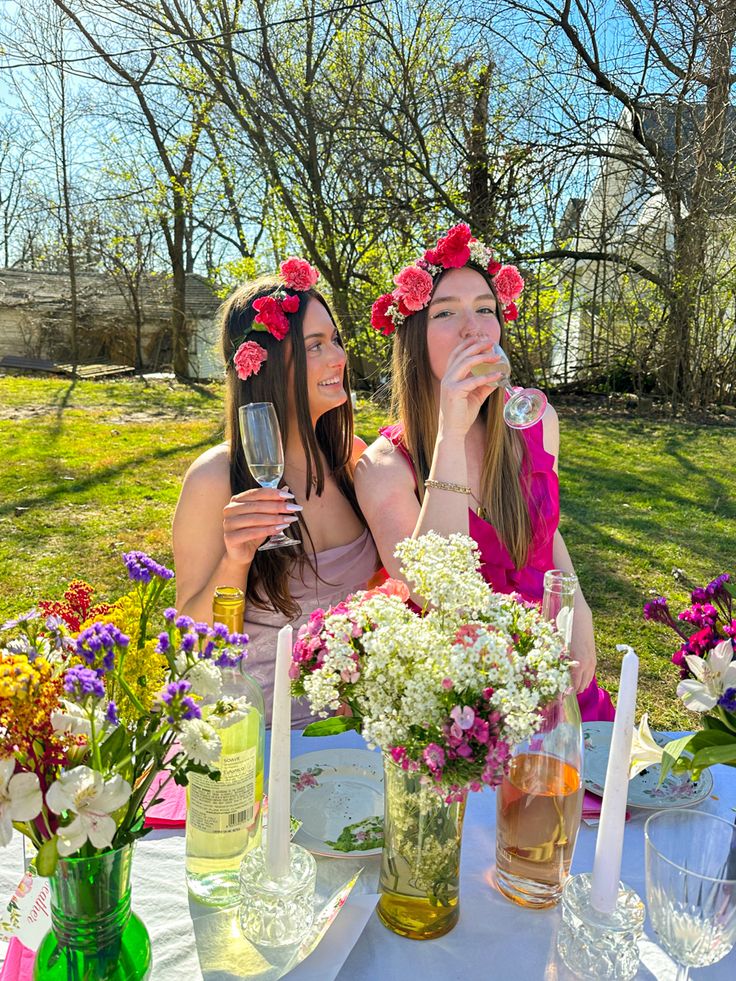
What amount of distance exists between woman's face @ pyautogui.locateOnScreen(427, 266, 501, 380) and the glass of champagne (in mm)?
1589

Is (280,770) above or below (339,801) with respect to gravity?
above

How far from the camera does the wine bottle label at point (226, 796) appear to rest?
3.54 ft

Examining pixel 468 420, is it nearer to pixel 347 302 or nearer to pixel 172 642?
pixel 172 642

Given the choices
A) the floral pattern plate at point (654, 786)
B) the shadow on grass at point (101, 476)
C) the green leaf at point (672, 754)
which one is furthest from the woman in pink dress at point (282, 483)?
the shadow on grass at point (101, 476)

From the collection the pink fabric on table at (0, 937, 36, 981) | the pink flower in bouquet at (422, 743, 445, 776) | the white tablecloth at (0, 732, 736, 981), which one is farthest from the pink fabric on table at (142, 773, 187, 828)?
the pink flower in bouquet at (422, 743, 445, 776)

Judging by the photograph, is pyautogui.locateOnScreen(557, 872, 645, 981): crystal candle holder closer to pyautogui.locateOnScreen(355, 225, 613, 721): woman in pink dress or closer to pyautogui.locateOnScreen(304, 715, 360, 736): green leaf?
pyautogui.locateOnScreen(304, 715, 360, 736): green leaf

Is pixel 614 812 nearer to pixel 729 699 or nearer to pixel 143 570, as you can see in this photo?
pixel 729 699

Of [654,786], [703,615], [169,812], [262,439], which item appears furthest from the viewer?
[262,439]

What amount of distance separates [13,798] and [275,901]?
380mm

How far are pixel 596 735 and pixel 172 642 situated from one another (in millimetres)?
1040

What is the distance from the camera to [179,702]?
83 cm

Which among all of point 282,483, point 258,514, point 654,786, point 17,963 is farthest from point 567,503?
point 17,963

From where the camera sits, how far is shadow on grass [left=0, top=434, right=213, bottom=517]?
6.70m

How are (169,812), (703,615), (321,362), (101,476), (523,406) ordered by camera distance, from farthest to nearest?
(101,476)
(321,362)
(523,406)
(169,812)
(703,615)
